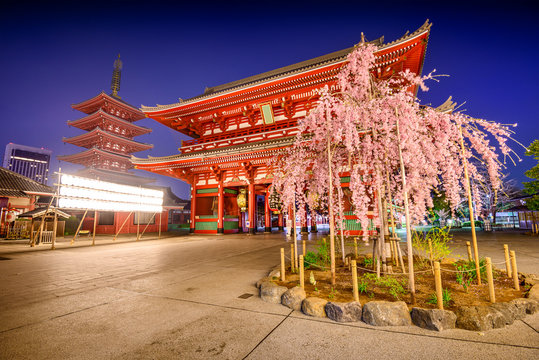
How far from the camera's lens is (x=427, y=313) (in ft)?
9.07

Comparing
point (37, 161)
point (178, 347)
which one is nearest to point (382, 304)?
point (178, 347)

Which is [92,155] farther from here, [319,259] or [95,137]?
[319,259]

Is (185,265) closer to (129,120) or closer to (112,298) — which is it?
(112,298)

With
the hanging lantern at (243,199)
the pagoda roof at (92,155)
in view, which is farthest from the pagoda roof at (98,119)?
the hanging lantern at (243,199)

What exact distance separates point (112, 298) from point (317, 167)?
4.75m

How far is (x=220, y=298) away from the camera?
12.6ft

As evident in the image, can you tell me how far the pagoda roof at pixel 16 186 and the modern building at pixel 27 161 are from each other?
417 feet

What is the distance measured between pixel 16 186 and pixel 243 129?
18.1m

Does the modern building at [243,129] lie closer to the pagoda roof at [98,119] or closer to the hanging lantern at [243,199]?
the hanging lantern at [243,199]

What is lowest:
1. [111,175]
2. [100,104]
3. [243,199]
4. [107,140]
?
[243,199]

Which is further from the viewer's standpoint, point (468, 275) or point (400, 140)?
point (468, 275)

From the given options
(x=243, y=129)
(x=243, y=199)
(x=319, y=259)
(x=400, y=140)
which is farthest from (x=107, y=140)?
(x=400, y=140)

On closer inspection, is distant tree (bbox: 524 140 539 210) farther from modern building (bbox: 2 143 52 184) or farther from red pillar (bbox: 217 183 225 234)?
modern building (bbox: 2 143 52 184)

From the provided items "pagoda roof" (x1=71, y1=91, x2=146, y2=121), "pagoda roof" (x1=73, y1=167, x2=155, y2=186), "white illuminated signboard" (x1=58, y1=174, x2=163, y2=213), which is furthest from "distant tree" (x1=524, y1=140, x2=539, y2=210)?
"pagoda roof" (x1=71, y1=91, x2=146, y2=121)
